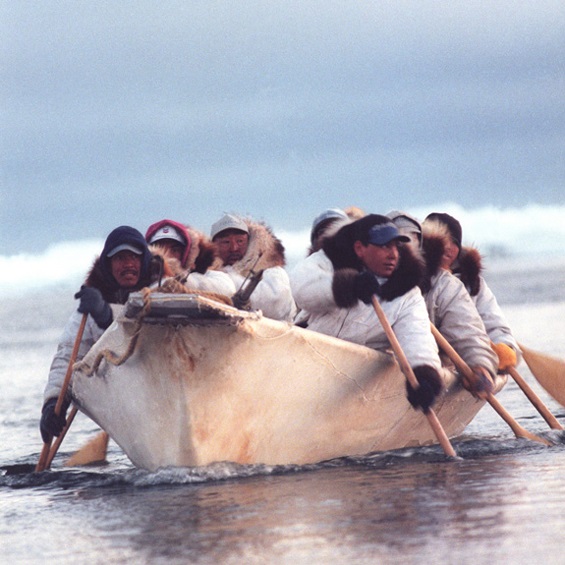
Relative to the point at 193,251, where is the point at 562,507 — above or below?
below

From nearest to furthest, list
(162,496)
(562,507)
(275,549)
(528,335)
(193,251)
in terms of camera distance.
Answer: (275,549), (562,507), (162,496), (193,251), (528,335)

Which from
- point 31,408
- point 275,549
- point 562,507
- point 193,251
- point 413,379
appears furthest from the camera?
point 31,408

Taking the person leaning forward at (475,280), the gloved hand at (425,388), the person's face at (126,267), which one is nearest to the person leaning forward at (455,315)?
the person leaning forward at (475,280)

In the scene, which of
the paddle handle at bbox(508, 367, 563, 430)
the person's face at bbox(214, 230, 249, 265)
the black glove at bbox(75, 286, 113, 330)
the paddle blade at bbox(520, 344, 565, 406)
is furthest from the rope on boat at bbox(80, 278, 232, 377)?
the paddle blade at bbox(520, 344, 565, 406)

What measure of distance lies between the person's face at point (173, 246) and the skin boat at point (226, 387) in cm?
124

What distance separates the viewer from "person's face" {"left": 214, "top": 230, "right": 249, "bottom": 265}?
11.0 m

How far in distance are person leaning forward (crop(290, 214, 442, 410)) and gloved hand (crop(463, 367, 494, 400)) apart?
1.32m

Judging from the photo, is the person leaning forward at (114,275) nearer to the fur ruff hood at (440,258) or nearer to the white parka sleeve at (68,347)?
the white parka sleeve at (68,347)

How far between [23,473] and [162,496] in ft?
8.87

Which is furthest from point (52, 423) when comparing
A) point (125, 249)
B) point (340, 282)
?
point (340, 282)

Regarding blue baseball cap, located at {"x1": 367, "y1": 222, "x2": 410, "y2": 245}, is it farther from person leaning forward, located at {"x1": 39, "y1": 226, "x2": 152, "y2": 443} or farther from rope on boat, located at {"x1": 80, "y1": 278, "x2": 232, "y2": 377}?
person leaning forward, located at {"x1": 39, "y1": 226, "x2": 152, "y2": 443}

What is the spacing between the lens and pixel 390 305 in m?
9.48

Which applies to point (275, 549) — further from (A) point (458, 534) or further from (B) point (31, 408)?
(B) point (31, 408)

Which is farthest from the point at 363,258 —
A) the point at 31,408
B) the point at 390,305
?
the point at 31,408
